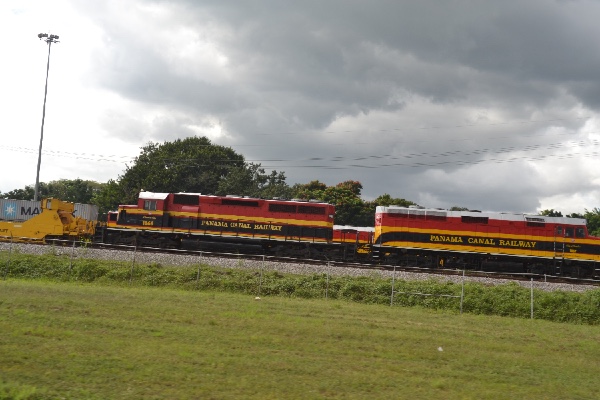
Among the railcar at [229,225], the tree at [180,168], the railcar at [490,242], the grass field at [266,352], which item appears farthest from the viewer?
the tree at [180,168]

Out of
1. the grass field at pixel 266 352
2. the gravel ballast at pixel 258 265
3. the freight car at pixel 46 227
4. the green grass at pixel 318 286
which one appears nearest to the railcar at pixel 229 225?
the freight car at pixel 46 227

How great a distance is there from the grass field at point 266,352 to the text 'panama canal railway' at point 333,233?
636 inches

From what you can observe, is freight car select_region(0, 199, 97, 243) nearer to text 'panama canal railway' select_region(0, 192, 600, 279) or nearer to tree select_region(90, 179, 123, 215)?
text 'panama canal railway' select_region(0, 192, 600, 279)

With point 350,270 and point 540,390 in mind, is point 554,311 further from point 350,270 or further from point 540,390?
point 540,390

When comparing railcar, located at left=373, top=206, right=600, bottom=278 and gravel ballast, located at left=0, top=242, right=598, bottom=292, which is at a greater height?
railcar, located at left=373, top=206, right=600, bottom=278

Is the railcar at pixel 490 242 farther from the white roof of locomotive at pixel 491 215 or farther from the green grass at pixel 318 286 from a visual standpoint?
the green grass at pixel 318 286

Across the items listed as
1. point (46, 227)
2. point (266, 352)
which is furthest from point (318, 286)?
point (46, 227)

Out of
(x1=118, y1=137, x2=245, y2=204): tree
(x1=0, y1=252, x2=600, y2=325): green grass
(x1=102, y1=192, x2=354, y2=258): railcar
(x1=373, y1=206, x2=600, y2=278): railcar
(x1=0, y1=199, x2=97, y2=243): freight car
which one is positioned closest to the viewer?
(x1=0, y1=252, x2=600, y2=325): green grass

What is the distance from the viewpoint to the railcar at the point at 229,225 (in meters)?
37.7

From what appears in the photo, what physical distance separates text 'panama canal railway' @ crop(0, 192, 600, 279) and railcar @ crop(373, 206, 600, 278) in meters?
0.07

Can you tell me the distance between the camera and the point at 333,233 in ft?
129

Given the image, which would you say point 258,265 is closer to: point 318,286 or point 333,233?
point 318,286

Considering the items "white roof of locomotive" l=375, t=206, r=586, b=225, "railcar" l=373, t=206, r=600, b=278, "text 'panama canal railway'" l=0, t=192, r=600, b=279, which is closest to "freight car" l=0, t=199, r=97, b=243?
"text 'panama canal railway'" l=0, t=192, r=600, b=279

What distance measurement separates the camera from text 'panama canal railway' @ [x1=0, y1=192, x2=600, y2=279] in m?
36.0
